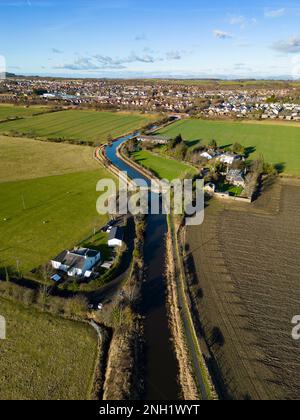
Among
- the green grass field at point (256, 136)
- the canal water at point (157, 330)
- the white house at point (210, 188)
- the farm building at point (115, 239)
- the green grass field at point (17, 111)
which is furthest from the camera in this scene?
the green grass field at point (17, 111)

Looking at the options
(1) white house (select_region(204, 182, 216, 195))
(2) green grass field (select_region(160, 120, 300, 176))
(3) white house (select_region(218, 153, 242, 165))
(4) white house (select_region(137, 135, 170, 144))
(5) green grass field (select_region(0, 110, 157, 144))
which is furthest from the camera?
(5) green grass field (select_region(0, 110, 157, 144))

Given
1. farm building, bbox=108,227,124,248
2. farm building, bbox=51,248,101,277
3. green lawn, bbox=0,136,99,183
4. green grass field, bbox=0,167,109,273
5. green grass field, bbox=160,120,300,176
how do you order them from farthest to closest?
green grass field, bbox=160,120,300,176
green lawn, bbox=0,136,99,183
farm building, bbox=108,227,124,248
green grass field, bbox=0,167,109,273
farm building, bbox=51,248,101,277

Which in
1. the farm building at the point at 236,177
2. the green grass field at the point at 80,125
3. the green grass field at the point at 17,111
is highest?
the green grass field at the point at 17,111

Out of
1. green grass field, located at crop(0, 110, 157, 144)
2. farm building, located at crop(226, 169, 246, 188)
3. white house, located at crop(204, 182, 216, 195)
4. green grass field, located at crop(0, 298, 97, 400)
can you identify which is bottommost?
green grass field, located at crop(0, 298, 97, 400)

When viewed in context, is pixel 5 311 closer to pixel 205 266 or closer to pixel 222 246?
pixel 205 266

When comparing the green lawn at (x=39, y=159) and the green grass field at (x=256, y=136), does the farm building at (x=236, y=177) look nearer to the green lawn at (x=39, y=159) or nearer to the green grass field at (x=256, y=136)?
the green grass field at (x=256, y=136)

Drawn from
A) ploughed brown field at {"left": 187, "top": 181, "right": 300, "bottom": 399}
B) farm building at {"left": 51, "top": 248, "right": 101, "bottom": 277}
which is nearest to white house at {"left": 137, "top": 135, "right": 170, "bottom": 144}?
ploughed brown field at {"left": 187, "top": 181, "right": 300, "bottom": 399}

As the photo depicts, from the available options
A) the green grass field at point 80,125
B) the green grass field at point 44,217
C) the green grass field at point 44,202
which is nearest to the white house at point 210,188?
the green grass field at point 44,217

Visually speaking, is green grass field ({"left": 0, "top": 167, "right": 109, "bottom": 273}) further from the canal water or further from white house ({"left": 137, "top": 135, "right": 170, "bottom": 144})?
white house ({"left": 137, "top": 135, "right": 170, "bottom": 144})
